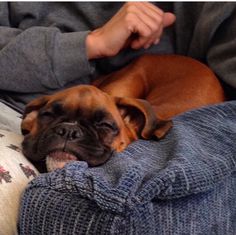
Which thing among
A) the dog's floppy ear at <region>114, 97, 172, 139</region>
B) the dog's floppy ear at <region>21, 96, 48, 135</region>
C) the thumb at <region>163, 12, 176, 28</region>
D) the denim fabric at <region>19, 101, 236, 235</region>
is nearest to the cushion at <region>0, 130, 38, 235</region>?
the denim fabric at <region>19, 101, 236, 235</region>

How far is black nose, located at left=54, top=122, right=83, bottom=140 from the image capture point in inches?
42.6

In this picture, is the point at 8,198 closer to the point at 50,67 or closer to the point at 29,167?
the point at 29,167

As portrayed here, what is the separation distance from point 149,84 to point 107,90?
7.7 inches

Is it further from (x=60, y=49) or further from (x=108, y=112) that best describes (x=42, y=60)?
(x=108, y=112)

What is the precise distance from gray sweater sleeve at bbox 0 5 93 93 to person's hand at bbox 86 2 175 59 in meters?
0.05

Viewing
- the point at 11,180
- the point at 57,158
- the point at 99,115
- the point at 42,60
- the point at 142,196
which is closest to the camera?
the point at 142,196

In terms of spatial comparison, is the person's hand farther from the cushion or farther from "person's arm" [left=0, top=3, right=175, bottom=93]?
the cushion

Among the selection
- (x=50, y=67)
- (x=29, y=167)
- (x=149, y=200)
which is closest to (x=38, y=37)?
(x=50, y=67)

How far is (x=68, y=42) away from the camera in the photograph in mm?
1413

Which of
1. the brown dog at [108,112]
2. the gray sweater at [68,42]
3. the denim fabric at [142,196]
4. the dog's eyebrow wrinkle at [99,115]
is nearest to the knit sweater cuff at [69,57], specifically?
the gray sweater at [68,42]

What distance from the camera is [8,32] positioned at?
5.00 feet

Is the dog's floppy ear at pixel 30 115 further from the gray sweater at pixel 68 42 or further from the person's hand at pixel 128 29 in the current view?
the person's hand at pixel 128 29

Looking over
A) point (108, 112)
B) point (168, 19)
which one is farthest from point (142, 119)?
point (168, 19)

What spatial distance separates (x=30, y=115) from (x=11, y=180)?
345 mm
